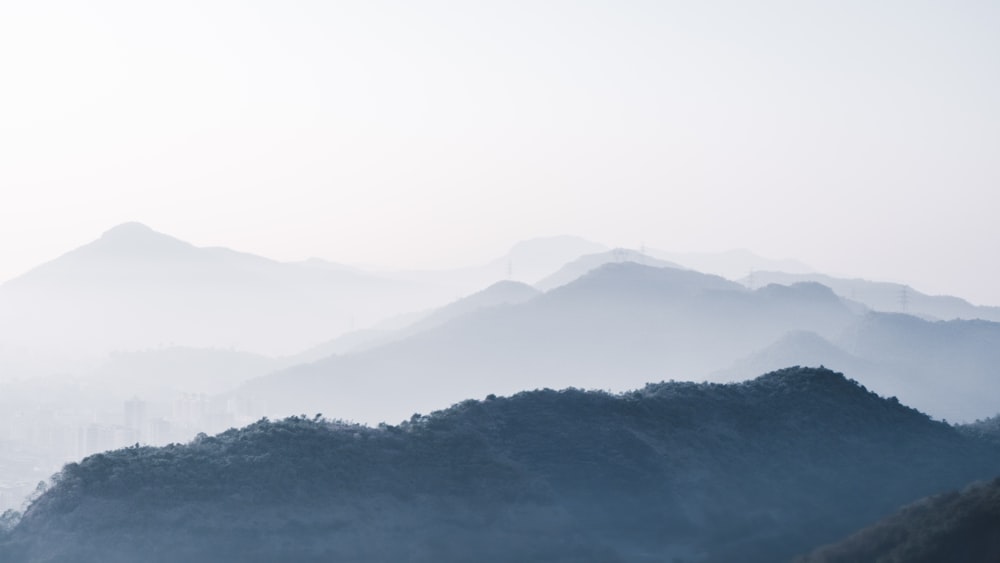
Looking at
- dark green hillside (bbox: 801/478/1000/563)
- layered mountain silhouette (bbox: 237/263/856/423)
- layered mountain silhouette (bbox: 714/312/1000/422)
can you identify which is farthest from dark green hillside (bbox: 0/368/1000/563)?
layered mountain silhouette (bbox: 237/263/856/423)

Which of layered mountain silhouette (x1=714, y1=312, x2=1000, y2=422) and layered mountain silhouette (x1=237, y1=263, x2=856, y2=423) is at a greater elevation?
layered mountain silhouette (x1=237, y1=263, x2=856, y2=423)

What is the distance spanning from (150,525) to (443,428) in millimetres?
10733

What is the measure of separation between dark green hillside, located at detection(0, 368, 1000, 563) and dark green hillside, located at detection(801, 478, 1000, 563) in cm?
458

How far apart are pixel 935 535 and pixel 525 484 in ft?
43.8

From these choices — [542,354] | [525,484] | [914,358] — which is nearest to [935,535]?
[525,484]

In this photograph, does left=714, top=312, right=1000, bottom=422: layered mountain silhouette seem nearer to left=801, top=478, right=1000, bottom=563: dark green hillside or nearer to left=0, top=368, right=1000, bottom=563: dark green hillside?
left=0, top=368, right=1000, bottom=563: dark green hillside

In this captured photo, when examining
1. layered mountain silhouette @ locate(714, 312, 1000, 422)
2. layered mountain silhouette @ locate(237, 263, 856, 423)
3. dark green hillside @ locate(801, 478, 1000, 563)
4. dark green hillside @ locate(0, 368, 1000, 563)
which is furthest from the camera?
layered mountain silhouette @ locate(237, 263, 856, 423)

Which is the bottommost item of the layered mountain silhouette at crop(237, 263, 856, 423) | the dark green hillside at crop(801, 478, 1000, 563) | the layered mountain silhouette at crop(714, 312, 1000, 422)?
the dark green hillside at crop(801, 478, 1000, 563)

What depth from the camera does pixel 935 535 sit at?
87.8 ft

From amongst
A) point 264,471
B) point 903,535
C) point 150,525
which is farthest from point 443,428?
point 903,535

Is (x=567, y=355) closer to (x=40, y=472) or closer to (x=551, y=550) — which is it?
(x=40, y=472)

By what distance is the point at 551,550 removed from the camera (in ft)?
109

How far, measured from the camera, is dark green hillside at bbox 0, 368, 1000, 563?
107ft

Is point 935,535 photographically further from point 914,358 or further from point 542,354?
point 542,354
